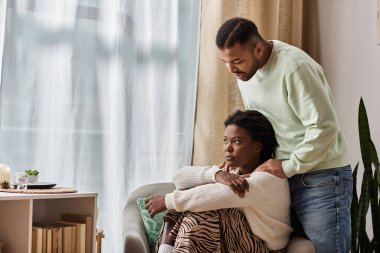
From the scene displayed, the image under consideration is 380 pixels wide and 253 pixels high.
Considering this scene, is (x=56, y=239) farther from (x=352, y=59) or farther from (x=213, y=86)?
(x=352, y=59)

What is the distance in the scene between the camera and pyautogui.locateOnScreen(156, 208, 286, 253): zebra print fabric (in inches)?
83.2

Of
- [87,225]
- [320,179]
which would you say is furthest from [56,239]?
[320,179]

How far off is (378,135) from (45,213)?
71.7 inches

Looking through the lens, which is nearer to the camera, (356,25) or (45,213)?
(45,213)

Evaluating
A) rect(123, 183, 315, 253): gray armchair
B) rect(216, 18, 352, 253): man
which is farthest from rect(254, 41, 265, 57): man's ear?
rect(123, 183, 315, 253): gray armchair

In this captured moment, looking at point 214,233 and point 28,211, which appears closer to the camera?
point 214,233

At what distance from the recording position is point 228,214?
2.21 meters

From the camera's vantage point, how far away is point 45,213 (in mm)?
2646

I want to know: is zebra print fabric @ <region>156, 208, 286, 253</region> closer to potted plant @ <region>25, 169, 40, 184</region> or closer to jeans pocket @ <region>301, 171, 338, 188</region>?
jeans pocket @ <region>301, 171, 338, 188</region>

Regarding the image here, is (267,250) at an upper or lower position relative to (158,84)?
lower

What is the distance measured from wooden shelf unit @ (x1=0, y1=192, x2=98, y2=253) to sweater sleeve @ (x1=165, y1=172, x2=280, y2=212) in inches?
18.7

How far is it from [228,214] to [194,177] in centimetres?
22

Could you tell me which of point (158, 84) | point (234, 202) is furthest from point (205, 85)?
point (234, 202)

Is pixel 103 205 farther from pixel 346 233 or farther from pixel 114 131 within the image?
pixel 346 233
